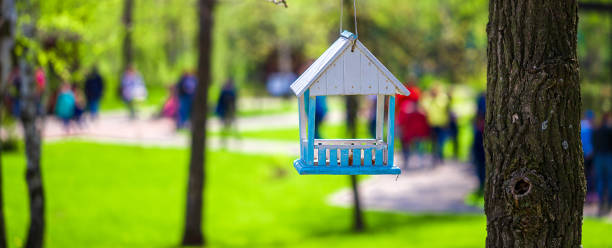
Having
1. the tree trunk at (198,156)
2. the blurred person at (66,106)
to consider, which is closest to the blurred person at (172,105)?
the blurred person at (66,106)

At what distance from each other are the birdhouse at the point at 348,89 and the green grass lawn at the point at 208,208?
729 centimetres

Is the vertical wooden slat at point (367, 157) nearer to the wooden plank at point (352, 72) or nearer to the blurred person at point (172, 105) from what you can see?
the wooden plank at point (352, 72)

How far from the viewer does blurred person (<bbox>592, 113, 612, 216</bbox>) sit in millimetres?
11805

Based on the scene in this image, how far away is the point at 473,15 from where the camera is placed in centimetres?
1736

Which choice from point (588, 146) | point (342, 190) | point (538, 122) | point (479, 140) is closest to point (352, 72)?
point (538, 122)

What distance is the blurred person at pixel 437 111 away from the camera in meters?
16.2

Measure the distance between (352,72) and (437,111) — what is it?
1292 cm

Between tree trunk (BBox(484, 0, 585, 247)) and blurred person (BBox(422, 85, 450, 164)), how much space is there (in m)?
12.3

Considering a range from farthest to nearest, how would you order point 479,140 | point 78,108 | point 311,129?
point 78,108 → point 479,140 → point 311,129

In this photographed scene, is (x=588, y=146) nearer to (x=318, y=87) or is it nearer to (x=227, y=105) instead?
(x=318, y=87)

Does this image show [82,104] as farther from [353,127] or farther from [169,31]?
[169,31]

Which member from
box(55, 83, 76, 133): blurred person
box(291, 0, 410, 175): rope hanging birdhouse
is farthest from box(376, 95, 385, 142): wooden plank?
box(55, 83, 76, 133): blurred person

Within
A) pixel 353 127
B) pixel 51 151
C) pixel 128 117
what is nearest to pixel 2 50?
pixel 353 127

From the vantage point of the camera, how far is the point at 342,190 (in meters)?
16.8
